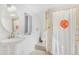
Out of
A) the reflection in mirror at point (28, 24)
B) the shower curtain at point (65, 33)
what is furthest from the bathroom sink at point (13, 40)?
the shower curtain at point (65, 33)

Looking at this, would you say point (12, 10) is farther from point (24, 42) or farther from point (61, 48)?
point (61, 48)

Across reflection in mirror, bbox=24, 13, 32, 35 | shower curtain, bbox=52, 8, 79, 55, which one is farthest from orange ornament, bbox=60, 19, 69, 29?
reflection in mirror, bbox=24, 13, 32, 35

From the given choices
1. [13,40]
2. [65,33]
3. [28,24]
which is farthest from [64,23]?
[13,40]

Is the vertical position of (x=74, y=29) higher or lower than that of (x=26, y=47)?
higher

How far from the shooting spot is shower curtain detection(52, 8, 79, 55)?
118cm

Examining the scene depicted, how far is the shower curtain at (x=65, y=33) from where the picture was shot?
118 cm

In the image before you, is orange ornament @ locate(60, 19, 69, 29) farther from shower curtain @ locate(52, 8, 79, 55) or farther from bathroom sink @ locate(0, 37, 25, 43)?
bathroom sink @ locate(0, 37, 25, 43)

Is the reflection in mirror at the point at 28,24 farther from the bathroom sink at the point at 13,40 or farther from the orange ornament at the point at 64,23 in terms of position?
the orange ornament at the point at 64,23

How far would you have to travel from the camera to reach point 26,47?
119 centimetres

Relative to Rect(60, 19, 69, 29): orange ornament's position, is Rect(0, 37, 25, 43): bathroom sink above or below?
below

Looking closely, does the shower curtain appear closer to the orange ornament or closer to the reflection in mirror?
the orange ornament
